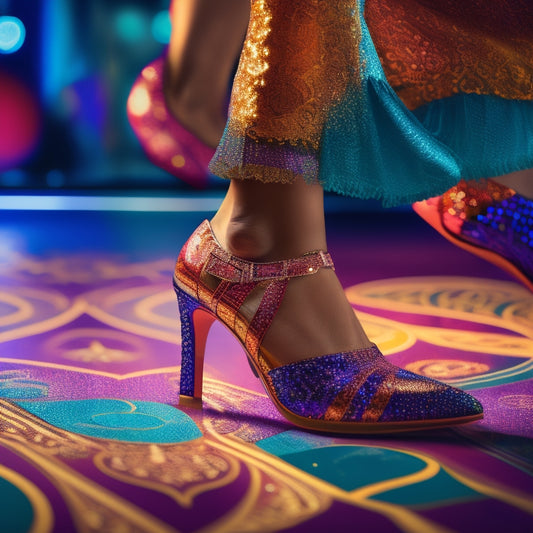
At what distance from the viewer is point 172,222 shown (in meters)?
2.90

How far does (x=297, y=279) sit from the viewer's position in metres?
0.76

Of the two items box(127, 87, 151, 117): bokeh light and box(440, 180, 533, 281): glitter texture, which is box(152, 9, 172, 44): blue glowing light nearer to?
box(127, 87, 151, 117): bokeh light

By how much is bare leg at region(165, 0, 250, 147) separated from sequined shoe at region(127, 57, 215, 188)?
0.02m

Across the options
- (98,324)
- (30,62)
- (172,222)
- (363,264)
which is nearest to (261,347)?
(98,324)

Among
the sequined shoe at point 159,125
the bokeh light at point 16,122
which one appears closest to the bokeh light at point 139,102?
the sequined shoe at point 159,125

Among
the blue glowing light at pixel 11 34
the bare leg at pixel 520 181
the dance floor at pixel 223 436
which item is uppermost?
the blue glowing light at pixel 11 34

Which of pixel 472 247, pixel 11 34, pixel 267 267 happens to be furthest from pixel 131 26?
pixel 267 267

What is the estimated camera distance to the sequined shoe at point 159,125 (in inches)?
38.1

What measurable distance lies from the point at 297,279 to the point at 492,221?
0.29m

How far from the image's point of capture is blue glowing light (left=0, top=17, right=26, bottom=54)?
381 centimetres

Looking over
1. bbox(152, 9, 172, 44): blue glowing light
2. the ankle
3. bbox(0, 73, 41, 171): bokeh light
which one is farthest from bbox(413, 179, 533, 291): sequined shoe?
bbox(152, 9, 172, 44): blue glowing light

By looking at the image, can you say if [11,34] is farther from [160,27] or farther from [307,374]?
[307,374]

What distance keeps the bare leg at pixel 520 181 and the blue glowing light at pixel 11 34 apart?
3.46 meters

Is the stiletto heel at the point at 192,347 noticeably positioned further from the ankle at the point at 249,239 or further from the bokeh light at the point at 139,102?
the bokeh light at the point at 139,102
